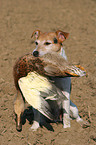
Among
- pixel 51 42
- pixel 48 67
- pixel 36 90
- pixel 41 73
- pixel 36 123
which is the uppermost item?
pixel 51 42

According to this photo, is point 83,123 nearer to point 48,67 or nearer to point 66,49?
point 48,67

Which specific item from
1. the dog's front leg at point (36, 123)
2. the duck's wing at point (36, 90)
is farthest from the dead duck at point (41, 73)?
the dog's front leg at point (36, 123)

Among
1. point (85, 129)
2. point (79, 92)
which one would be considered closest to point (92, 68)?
point (79, 92)

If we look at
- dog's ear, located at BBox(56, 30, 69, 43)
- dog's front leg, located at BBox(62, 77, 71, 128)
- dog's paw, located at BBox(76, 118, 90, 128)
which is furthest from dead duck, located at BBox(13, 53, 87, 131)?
dog's paw, located at BBox(76, 118, 90, 128)

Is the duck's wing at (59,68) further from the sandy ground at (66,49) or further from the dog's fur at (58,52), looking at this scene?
the sandy ground at (66,49)

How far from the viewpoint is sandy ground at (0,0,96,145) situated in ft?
14.8

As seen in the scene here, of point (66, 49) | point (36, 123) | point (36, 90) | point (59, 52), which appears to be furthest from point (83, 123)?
point (66, 49)

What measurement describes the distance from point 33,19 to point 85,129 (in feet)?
19.4

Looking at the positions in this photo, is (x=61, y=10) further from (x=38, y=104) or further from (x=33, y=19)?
(x=38, y=104)

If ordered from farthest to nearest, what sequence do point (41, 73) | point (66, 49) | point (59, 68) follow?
point (66, 49)
point (41, 73)
point (59, 68)

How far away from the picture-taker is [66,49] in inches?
312

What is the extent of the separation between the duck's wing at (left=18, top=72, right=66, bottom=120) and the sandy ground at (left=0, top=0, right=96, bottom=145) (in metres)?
0.99

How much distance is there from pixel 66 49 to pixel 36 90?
4.45 meters

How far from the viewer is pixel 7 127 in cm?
468
